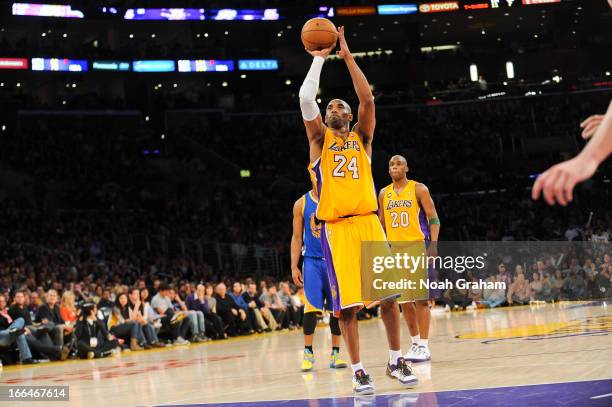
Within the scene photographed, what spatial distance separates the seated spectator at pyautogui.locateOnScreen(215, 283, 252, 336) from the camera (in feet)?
57.1

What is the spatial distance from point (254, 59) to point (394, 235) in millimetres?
32513

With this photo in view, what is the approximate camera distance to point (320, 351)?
38.3ft

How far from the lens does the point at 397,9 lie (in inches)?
1518

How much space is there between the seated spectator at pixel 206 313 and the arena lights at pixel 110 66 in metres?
23.0

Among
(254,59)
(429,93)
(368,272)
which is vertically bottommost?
(368,272)

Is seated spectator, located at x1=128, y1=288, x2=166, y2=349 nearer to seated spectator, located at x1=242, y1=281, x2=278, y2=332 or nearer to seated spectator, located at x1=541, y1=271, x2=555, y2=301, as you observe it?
seated spectator, located at x1=242, y1=281, x2=278, y2=332

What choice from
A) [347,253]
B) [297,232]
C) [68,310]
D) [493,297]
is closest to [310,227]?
[297,232]

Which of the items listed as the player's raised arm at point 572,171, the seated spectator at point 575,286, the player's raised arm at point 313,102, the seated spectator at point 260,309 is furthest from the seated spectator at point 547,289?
the player's raised arm at point 572,171

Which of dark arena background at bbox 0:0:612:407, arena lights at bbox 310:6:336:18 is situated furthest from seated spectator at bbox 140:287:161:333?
arena lights at bbox 310:6:336:18

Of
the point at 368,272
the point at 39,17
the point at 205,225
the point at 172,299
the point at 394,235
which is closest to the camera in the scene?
the point at 368,272

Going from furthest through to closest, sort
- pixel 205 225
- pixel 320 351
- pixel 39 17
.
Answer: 1. pixel 39 17
2. pixel 205 225
3. pixel 320 351

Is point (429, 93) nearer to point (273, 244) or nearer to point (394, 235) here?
point (273, 244)

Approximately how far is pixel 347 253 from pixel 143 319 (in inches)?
366

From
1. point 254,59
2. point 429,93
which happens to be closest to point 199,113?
point 254,59
